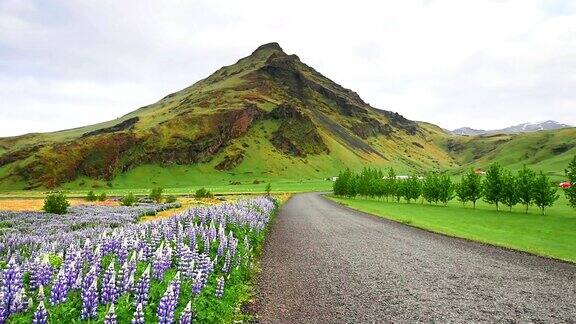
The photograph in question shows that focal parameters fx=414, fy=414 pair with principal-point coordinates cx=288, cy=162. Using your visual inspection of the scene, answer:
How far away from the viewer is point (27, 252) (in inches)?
781

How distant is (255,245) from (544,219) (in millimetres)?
46511

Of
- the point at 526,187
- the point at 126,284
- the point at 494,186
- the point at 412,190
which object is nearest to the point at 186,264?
the point at 126,284

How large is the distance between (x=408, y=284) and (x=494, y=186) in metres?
66.3

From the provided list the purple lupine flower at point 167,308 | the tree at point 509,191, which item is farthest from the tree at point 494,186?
the purple lupine flower at point 167,308

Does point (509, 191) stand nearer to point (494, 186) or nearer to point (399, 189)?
point (494, 186)

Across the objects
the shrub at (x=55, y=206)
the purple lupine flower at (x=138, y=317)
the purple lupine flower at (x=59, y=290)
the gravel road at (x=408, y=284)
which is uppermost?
the purple lupine flower at (x=59, y=290)

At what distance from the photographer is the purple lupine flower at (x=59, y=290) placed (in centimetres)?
852

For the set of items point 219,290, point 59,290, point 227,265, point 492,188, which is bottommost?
point 219,290

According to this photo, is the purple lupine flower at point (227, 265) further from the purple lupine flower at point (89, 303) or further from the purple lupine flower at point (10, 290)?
the purple lupine flower at point (10, 290)

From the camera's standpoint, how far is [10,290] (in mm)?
8844

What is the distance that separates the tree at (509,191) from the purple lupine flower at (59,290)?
249ft

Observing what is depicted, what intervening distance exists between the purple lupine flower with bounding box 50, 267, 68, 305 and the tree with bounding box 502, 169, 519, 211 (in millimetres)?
75754

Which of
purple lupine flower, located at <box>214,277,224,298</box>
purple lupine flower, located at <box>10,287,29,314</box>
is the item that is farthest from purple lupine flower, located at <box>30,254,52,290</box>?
purple lupine flower, located at <box>214,277,224,298</box>

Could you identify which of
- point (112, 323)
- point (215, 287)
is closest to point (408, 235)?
point (215, 287)
